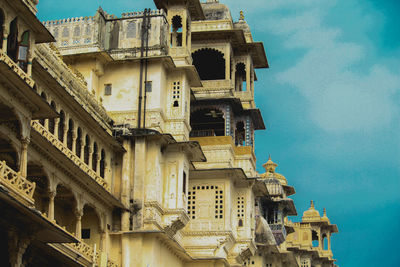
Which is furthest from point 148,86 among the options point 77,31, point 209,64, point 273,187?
point 273,187

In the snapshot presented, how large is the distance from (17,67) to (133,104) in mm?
14195

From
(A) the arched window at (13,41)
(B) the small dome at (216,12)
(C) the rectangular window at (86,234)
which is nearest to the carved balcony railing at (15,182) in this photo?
(A) the arched window at (13,41)

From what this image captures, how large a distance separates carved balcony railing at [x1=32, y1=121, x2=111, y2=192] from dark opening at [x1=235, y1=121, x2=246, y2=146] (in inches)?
596

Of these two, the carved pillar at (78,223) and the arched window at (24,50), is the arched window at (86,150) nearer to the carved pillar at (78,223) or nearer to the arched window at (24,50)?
the carved pillar at (78,223)

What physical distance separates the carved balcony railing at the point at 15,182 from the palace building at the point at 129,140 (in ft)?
0.16

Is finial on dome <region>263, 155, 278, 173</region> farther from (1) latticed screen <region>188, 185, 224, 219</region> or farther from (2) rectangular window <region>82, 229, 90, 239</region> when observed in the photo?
(2) rectangular window <region>82, 229, 90, 239</region>

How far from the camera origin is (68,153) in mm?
31578

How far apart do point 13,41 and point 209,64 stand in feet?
84.3

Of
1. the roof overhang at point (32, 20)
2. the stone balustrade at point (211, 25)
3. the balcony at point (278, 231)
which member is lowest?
the roof overhang at point (32, 20)

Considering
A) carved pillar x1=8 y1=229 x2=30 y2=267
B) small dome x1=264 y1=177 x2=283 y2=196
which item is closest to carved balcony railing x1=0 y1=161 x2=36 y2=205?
carved pillar x1=8 y1=229 x2=30 y2=267

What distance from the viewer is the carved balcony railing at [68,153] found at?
29.2 meters

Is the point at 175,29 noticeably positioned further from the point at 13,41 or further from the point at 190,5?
the point at 13,41

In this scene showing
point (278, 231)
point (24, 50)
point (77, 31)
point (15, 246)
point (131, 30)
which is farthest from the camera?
point (278, 231)

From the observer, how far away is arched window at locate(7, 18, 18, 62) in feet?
81.4
